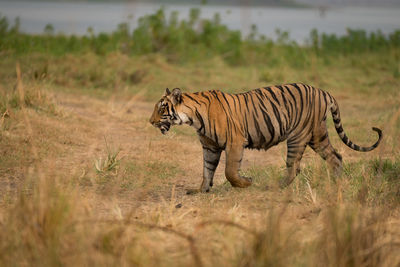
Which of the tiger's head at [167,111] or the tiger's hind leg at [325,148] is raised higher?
the tiger's head at [167,111]

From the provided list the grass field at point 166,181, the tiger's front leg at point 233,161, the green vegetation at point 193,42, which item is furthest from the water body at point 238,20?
the tiger's front leg at point 233,161

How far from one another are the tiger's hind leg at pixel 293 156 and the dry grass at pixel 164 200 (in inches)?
5.0

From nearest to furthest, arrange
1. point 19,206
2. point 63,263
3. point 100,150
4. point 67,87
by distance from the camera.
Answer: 1. point 63,263
2. point 19,206
3. point 100,150
4. point 67,87

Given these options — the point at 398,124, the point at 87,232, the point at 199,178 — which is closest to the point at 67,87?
the point at 199,178

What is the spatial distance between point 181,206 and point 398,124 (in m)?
4.08

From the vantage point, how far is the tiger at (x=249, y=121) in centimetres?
496

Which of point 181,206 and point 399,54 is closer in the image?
point 181,206

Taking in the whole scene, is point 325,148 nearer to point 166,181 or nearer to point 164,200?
point 166,181

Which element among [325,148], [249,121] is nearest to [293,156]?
[325,148]

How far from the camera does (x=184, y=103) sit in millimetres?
5000

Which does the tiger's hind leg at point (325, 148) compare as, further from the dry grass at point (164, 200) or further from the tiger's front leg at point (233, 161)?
the tiger's front leg at point (233, 161)

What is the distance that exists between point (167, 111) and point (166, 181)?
101 centimetres

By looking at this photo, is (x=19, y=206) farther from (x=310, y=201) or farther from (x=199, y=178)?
(x=199, y=178)

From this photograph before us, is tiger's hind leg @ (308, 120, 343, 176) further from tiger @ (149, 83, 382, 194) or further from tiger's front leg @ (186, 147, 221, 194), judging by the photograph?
tiger's front leg @ (186, 147, 221, 194)
